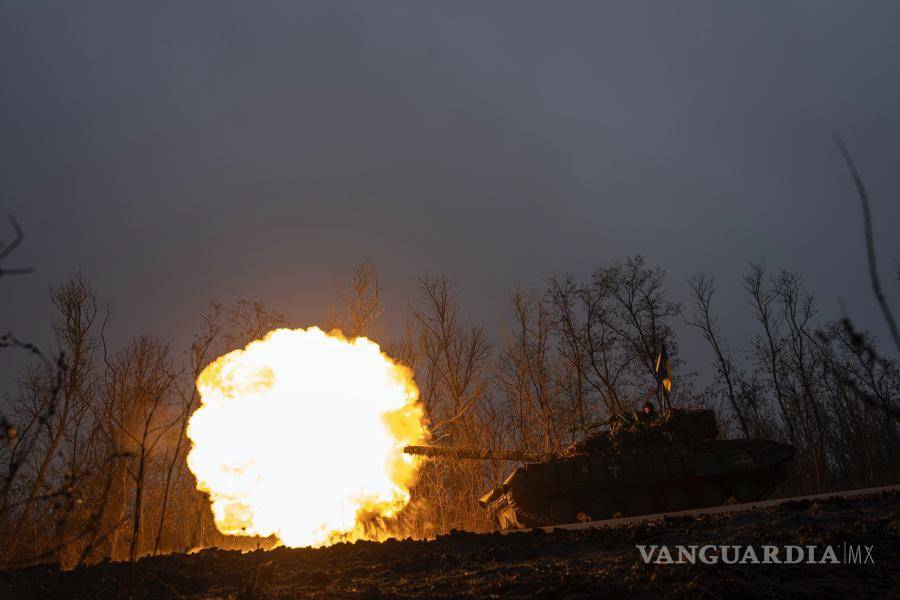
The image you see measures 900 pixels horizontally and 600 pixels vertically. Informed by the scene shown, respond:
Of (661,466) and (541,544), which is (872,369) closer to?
(661,466)

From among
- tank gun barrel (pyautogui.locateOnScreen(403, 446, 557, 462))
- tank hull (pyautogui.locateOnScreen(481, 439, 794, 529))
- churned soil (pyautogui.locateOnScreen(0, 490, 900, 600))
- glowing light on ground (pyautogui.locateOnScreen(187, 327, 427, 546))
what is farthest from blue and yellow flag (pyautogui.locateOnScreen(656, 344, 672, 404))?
churned soil (pyautogui.locateOnScreen(0, 490, 900, 600))

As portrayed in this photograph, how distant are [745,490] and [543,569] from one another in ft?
56.7

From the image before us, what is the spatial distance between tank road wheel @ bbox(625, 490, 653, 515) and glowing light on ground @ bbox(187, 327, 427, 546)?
8.99 meters

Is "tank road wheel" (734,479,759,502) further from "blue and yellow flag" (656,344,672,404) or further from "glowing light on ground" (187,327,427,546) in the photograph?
"glowing light on ground" (187,327,427,546)

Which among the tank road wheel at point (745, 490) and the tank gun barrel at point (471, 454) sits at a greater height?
the tank gun barrel at point (471, 454)

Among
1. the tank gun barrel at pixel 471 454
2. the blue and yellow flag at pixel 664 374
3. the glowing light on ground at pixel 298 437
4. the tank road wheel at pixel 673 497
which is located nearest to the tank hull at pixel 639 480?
the tank road wheel at pixel 673 497

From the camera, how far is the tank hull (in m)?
19.6

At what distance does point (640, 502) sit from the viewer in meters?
20.2

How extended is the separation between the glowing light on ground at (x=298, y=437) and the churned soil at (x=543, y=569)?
12.1 ft

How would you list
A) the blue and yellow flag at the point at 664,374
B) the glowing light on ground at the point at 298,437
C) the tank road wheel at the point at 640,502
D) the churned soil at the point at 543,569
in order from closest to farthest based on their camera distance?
the churned soil at the point at 543,569 < the glowing light on ground at the point at 298,437 < the tank road wheel at the point at 640,502 < the blue and yellow flag at the point at 664,374

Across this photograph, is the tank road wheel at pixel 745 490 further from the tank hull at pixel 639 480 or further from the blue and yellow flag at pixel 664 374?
the blue and yellow flag at pixel 664 374

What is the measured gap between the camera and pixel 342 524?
1337cm

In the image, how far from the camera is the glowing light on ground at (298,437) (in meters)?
12.5

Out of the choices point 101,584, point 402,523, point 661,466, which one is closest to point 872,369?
point 661,466
